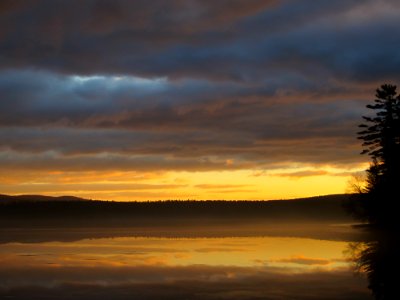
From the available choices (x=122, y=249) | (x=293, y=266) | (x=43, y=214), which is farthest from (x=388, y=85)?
(x=43, y=214)

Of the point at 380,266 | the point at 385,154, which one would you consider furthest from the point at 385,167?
the point at 380,266

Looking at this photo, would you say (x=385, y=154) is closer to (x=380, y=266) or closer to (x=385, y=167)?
(x=385, y=167)

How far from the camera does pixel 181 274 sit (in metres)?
28.9

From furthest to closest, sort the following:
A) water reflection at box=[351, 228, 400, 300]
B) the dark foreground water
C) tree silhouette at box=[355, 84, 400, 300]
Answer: tree silhouette at box=[355, 84, 400, 300] < the dark foreground water < water reflection at box=[351, 228, 400, 300]

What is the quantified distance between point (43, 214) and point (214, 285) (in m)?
179

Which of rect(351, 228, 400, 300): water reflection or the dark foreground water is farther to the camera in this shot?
the dark foreground water

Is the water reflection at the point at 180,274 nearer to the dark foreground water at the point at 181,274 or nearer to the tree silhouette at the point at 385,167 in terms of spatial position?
the dark foreground water at the point at 181,274

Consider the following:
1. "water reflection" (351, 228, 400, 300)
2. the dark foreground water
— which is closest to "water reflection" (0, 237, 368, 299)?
Result: the dark foreground water

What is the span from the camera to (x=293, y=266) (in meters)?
32.3

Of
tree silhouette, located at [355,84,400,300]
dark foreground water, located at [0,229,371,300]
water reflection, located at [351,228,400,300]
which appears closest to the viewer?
water reflection, located at [351,228,400,300]

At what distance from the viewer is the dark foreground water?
22.9 metres

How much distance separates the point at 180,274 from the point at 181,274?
0.07 m

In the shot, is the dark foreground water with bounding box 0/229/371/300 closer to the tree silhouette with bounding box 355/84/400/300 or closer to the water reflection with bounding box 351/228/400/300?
the water reflection with bounding box 351/228/400/300

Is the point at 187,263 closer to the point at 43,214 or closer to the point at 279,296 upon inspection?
the point at 279,296
